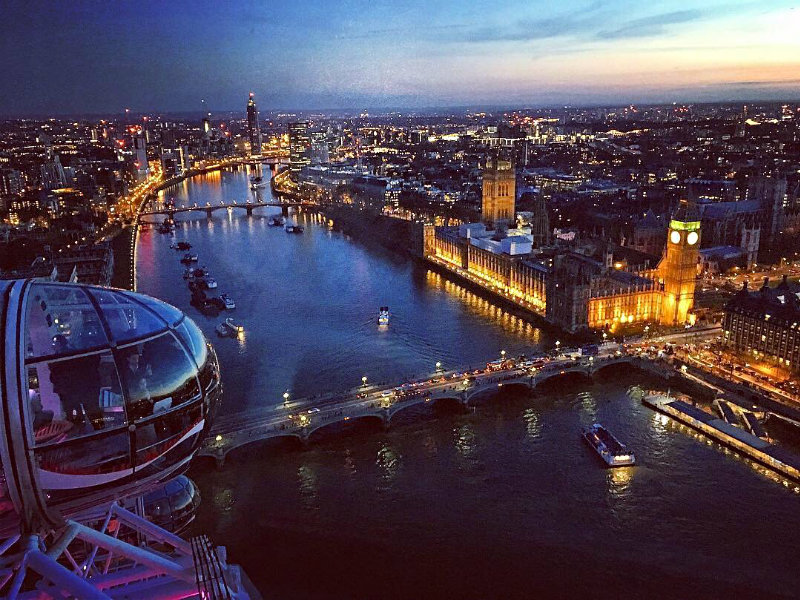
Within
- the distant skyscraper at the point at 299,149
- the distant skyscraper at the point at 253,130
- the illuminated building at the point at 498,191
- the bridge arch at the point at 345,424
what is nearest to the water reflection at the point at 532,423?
the bridge arch at the point at 345,424

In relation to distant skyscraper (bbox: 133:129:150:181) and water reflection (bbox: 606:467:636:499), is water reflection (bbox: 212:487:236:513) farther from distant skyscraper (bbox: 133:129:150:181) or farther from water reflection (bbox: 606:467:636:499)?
distant skyscraper (bbox: 133:129:150:181)

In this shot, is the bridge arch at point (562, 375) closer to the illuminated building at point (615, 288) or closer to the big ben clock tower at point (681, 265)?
the illuminated building at point (615, 288)

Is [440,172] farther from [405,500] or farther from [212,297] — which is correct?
[405,500]

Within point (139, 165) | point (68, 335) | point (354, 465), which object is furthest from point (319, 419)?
point (139, 165)

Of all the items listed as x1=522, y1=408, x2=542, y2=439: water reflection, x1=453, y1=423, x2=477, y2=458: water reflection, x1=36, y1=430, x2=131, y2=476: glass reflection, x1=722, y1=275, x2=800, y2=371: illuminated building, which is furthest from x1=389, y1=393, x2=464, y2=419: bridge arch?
x1=36, y1=430, x2=131, y2=476: glass reflection

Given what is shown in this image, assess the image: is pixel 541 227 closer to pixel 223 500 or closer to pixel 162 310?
pixel 223 500
